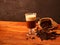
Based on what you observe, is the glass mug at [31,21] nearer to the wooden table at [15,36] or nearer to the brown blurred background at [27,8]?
the wooden table at [15,36]

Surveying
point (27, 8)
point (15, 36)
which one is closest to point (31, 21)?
point (15, 36)

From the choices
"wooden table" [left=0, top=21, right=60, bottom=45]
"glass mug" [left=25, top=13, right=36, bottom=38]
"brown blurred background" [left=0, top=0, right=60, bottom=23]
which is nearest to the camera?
"wooden table" [left=0, top=21, right=60, bottom=45]

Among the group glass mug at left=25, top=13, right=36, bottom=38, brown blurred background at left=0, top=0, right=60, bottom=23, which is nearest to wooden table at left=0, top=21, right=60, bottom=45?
glass mug at left=25, top=13, right=36, bottom=38

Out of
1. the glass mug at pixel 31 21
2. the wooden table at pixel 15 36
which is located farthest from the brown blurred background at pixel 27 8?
the glass mug at pixel 31 21

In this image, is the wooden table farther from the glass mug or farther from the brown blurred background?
the brown blurred background

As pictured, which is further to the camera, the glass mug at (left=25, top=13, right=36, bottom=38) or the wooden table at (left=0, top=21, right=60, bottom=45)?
the glass mug at (left=25, top=13, right=36, bottom=38)

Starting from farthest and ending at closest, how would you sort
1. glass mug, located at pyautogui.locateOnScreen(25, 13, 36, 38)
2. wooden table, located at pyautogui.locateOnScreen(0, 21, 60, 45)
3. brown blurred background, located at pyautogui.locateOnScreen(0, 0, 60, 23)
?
brown blurred background, located at pyautogui.locateOnScreen(0, 0, 60, 23) < glass mug, located at pyautogui.locateOnScreen(25, 13, 36, 38) < wooden table, located at pyautogui.locateOnScreen(0, 21, 60, 45)

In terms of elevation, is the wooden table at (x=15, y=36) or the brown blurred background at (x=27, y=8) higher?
the brown blurred background at (x=27, y=8)
